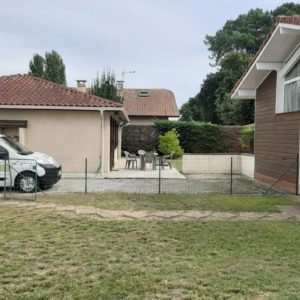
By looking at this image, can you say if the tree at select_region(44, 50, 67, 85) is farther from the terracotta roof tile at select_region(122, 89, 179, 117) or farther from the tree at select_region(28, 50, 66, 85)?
the terracotta roof tile at select_region(122, 89, 179, 117)

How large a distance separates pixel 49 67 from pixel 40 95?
2169 cm

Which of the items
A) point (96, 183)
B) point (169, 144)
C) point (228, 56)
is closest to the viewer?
point (96, 183)

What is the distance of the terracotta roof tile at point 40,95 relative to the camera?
688 inches

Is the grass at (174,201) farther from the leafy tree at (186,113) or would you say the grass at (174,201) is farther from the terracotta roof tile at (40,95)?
the leafy tree at (186,113)

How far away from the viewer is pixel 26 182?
12.4 meters

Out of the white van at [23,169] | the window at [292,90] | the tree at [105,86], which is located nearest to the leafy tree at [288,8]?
the tree at [105,86]

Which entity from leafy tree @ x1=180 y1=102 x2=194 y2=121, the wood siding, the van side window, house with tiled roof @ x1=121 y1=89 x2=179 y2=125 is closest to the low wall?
the wood siding

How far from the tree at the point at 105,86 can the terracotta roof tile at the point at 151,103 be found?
7567 millimetres

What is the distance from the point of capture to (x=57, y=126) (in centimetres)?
1772

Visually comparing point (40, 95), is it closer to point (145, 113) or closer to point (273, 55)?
point (273, 55)

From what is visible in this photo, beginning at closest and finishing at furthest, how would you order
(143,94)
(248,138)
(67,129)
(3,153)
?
1. (3,153)
2. (67,129)
3. (248,138)
4. (143,94)

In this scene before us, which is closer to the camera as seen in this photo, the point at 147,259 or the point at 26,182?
the point at 147,259

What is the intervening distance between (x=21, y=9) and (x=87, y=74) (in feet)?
59.1

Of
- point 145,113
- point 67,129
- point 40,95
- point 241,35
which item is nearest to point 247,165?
point 67,129
